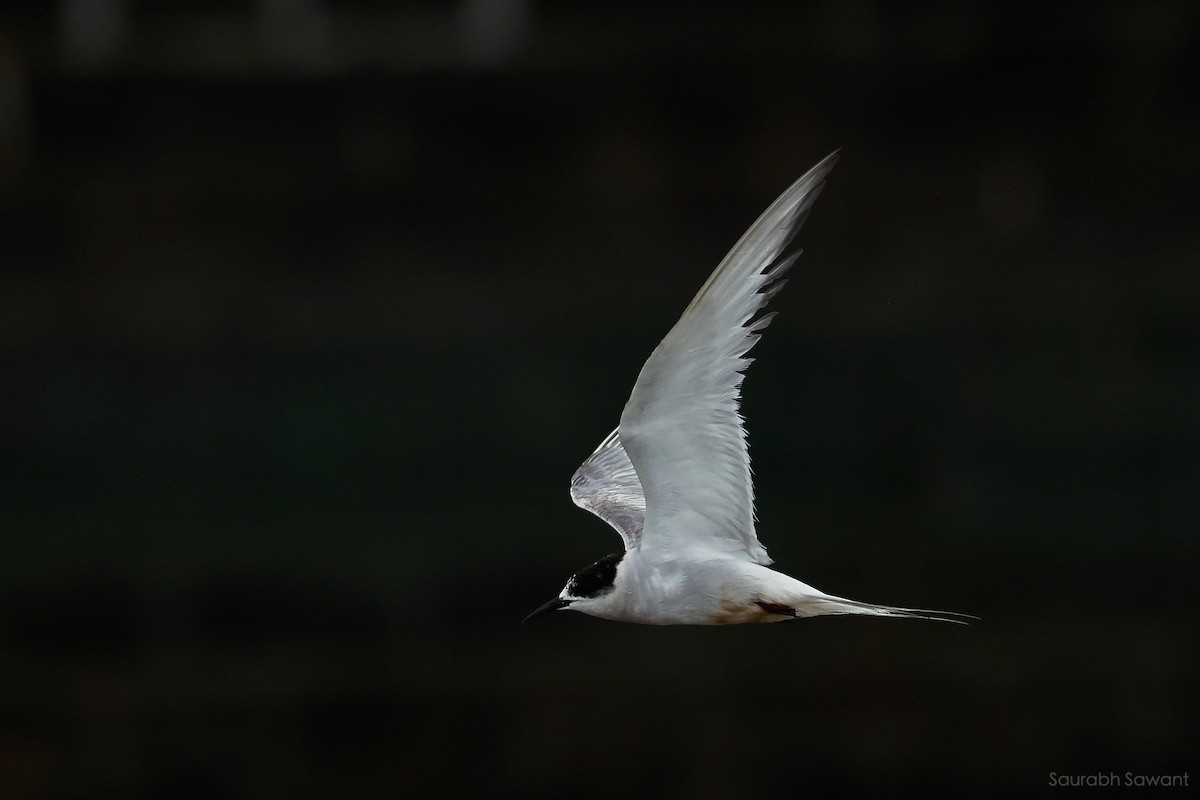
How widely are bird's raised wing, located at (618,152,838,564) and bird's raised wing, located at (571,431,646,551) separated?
613 millimetres

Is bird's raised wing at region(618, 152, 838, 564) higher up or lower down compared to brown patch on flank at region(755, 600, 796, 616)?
higher up

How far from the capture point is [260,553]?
28.7 feet

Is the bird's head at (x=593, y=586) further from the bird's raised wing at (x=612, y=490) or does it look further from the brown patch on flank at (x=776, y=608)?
the bird's raised wing at (x=612, y=490)

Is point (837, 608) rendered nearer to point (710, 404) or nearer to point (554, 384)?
point (710, 404)

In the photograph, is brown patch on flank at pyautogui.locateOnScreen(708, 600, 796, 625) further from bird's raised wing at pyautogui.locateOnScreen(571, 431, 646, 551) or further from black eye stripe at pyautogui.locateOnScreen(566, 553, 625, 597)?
bird's raised wing at pyautogui.locateOnScreen(571, 431, 646, 551)

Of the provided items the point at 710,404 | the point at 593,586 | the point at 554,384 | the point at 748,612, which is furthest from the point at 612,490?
the point at 554,384

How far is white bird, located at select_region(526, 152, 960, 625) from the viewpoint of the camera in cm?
289

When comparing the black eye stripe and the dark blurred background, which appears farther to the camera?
the dark blurred background

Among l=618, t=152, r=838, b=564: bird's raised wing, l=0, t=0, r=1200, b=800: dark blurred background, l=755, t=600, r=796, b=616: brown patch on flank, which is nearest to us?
l=618, t=152, r=838, b=564: bird's raised wing

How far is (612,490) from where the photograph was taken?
4.19 meters

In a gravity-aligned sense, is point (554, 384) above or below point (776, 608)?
below

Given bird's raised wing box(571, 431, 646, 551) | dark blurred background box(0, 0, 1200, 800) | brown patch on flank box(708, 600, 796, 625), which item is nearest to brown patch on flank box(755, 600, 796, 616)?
brown patch on flank box(708, 600, 796, 625)

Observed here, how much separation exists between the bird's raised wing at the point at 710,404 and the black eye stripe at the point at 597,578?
94 millimetres

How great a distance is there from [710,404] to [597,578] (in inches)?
20.7
